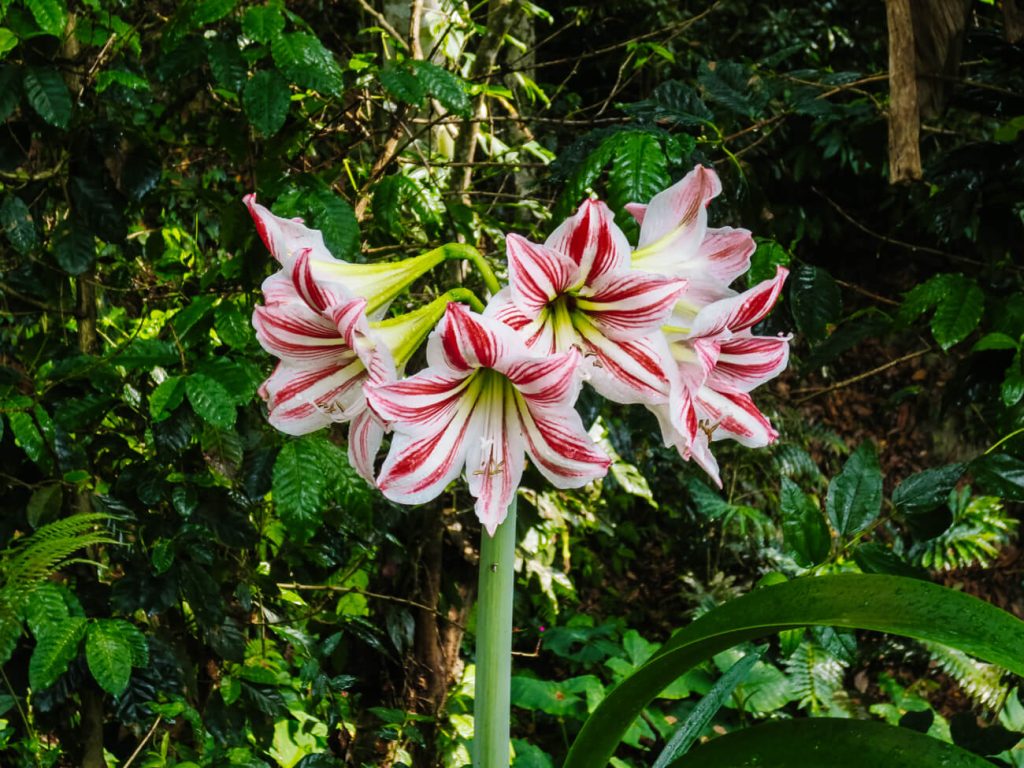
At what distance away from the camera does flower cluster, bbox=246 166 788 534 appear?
620 millimetres

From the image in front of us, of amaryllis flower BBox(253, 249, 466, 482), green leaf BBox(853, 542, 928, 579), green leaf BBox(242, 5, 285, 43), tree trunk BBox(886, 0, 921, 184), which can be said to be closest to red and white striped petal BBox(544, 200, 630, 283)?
amaryllis flower BBox(253, 249, 466, 482)

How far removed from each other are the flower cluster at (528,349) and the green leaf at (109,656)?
0.64m

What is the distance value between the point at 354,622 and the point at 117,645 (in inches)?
23.0

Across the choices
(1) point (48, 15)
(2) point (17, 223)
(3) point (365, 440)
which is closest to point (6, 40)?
(1) point (48, 15)

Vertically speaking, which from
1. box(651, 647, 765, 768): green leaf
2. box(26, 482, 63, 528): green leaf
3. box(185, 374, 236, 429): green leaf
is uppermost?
box(185, 374, 236, 429): green leaf

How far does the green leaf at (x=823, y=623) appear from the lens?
597mm

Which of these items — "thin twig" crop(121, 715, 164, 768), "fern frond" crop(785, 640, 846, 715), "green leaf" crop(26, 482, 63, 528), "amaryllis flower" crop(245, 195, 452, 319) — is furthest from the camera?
"fern frond" crop(785, 640, 846, 715)

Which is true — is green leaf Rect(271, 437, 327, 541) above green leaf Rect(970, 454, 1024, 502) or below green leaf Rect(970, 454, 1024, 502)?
below

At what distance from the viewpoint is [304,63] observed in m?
1.25

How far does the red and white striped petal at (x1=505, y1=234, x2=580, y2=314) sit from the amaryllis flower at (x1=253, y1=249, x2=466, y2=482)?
0.22ft

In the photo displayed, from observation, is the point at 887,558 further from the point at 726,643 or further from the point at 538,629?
the point at 538,629

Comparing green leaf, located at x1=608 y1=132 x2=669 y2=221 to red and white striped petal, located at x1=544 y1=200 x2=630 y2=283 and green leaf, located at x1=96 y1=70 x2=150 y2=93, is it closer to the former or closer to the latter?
red and white striped petal, located at x1=544 y1=200 x2=630 y2=283

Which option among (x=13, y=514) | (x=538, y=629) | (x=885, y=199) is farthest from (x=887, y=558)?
(x=885, y=199)

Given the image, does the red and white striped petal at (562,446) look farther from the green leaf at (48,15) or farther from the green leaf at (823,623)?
the green leaf at (48,15)
